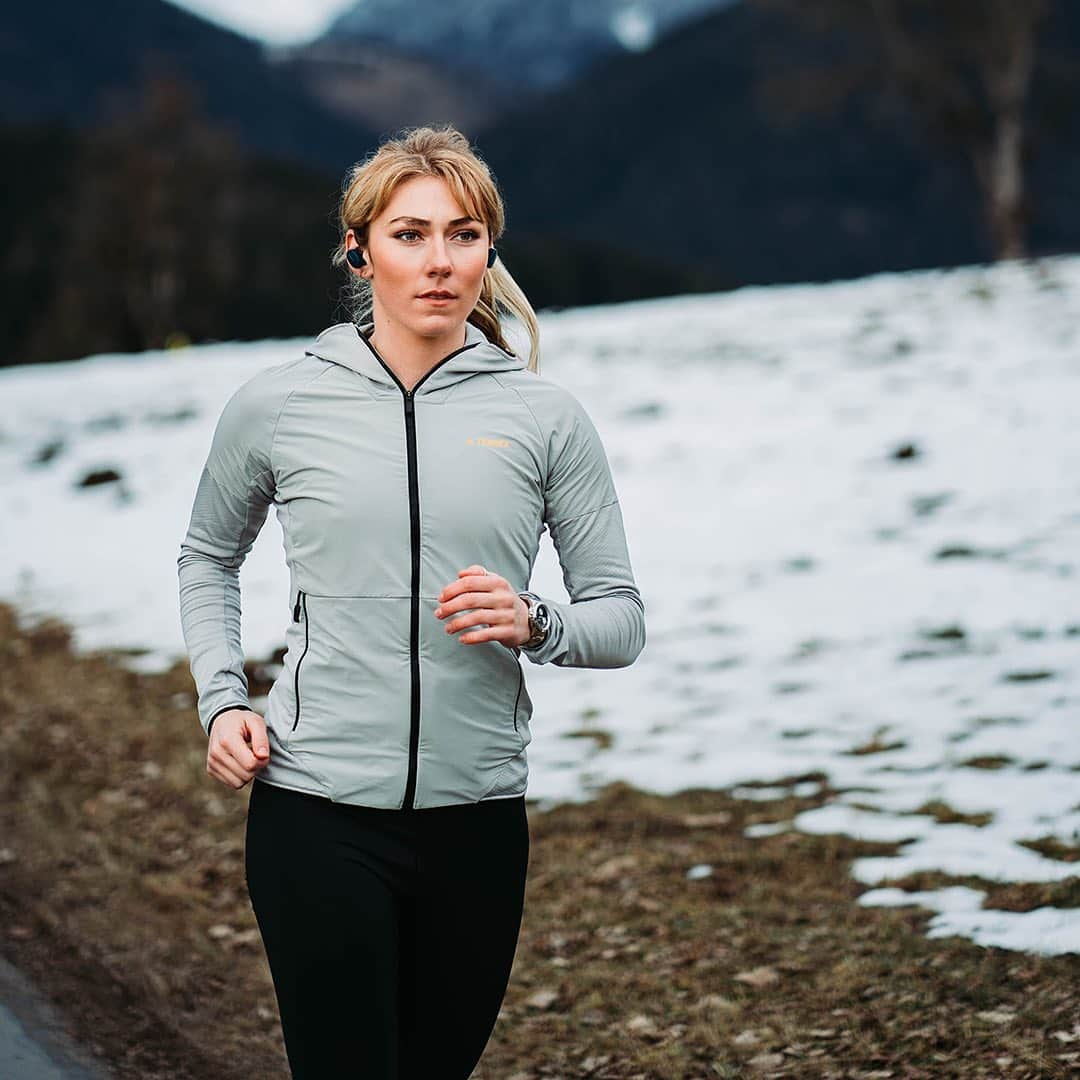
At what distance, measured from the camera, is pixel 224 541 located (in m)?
2.91

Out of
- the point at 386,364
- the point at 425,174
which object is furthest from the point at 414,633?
the point at 425,174

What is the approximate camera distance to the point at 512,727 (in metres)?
2.76

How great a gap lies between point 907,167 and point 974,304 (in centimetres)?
17684

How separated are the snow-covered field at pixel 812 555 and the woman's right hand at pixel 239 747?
307cm

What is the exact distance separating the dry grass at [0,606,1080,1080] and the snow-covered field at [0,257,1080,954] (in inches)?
10.9

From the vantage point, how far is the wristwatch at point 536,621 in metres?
2.56

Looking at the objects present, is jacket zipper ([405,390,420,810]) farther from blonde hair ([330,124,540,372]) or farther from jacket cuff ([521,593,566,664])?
blonde hair ([330,124,540,372])

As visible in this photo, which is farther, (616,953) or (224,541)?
(616,953)

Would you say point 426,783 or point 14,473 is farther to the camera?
point 14,473

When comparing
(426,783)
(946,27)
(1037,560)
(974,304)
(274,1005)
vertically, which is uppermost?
(946,27)

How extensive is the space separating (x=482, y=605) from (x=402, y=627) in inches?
8.7

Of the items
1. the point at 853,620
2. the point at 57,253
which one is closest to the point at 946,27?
the point at 853,620

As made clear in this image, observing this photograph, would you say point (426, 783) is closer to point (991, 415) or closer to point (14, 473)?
point (991, 415)

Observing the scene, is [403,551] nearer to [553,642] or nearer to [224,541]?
[553,642]
